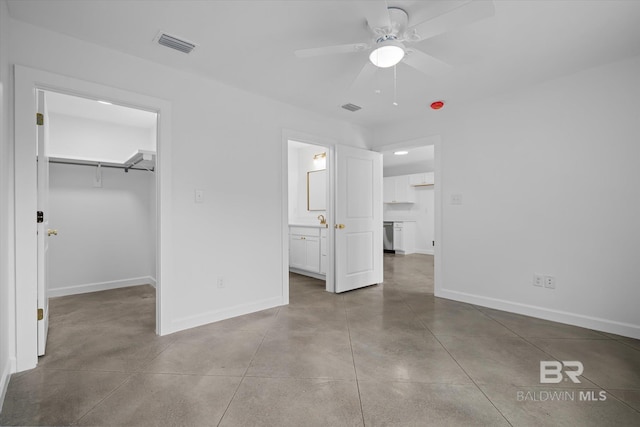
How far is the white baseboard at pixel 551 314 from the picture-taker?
267 cm

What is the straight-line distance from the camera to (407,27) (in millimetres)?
1895

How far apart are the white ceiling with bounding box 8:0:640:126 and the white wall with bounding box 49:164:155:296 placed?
2515 millimetres

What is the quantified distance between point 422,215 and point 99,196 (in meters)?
7.36

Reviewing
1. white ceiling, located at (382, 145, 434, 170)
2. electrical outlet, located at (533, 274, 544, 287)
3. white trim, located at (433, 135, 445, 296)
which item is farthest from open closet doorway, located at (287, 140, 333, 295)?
electrical outlet, located at (533, 274, 544, 287)

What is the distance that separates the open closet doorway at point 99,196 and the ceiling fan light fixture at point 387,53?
2.98 meters

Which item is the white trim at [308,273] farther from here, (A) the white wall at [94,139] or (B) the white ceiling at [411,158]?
(B) the white ceiling at [411,158]

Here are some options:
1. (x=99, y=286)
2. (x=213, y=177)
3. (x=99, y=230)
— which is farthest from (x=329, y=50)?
(x=99, y=286)

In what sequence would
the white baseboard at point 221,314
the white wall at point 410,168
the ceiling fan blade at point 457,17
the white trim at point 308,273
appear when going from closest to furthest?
the ceiling fan blade at point 457,17
the white baseboard at point 221,314
the white trim at point 308,273
the white wall at point 410,168

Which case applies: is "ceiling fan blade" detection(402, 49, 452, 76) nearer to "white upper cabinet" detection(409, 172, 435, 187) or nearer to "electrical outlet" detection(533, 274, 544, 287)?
"electrical outlet" detection(533, 274, 544, 287)

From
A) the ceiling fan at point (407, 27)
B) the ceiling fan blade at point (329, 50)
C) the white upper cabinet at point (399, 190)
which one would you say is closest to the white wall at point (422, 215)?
the white upper cabinet at point (399, 190)

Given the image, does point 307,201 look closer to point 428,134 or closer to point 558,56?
point 428,134

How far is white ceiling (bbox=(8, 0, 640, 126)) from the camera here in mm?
1961

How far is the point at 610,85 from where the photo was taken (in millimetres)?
2742

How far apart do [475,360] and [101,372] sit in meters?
2.64
